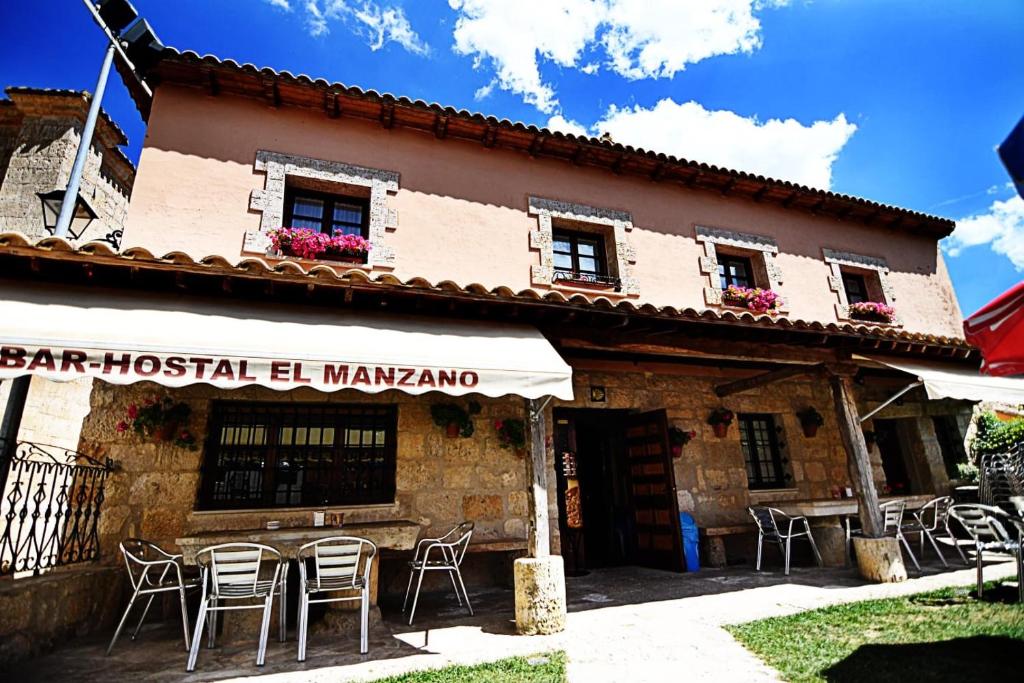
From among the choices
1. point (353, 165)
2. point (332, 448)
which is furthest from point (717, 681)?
point (353, 165)

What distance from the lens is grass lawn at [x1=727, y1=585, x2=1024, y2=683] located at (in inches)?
127

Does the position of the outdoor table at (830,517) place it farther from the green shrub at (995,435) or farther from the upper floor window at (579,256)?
the upper floor window at (579,256)

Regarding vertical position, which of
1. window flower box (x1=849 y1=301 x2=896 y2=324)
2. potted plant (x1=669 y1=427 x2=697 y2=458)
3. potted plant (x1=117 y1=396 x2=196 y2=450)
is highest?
window flower box (x1=849 y1=301 x2=896 y2=324)

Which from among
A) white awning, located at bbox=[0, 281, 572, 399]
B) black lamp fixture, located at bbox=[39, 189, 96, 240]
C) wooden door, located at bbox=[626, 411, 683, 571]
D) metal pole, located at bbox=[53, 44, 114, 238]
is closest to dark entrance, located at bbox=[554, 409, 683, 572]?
wooden door, located at bbox=[626, 411, 683, 571]

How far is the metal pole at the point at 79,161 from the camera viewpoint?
511 centimetres

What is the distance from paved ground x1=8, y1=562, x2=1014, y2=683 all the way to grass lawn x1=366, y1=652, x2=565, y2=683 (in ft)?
0.45

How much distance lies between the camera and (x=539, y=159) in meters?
8.40

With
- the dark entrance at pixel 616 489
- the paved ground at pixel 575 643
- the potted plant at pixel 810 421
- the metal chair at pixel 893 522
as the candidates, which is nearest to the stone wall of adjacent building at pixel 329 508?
the paved ground at pixel 575 643

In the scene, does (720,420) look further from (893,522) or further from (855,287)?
(855,287)

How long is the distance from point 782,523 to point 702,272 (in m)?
4.30

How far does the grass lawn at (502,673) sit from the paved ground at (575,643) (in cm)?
14

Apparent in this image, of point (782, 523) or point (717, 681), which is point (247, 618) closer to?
point (717, 681)

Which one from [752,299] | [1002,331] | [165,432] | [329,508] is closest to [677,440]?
[752,299]

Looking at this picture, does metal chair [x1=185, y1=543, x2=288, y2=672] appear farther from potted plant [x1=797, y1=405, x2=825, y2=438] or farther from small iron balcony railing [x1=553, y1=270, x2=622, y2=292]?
potted plant [x1=797, y1=405, x2=825, y2=438]
